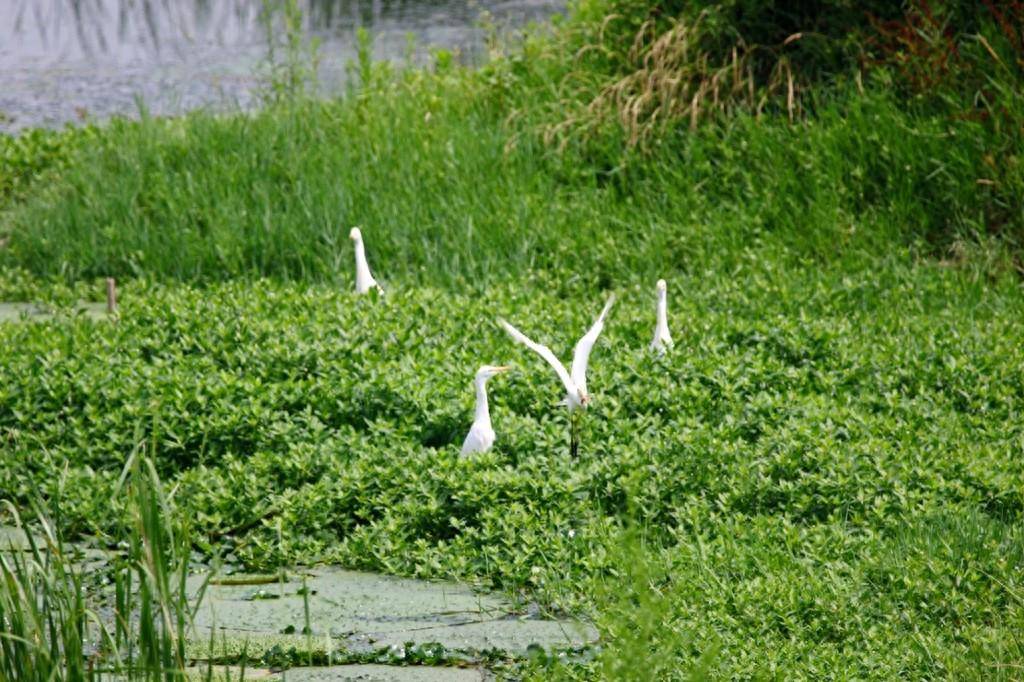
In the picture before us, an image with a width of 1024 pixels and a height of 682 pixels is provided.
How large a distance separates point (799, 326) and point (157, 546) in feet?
13.2

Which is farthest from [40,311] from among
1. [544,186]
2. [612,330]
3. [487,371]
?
[487,371]

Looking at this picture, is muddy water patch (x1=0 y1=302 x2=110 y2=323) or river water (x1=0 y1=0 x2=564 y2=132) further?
river water (x1=0 y1=0 x2=564 y2=132)

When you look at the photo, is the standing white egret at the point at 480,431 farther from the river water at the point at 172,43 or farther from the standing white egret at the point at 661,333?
the river water at the point at 172,43

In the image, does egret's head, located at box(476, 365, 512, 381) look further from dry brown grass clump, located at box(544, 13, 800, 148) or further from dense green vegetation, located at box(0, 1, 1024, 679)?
dry brown grass clump, located at box(544, 13, 800, 148)

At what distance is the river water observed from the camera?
12.6m

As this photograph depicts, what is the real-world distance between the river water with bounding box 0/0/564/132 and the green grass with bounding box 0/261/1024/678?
5.31 meters

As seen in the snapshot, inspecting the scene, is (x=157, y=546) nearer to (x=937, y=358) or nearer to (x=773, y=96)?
(x=937, y=358)

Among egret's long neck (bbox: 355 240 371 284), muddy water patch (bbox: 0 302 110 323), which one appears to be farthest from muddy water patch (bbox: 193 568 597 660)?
muddy water patch (bbox: 0 302 110 323)

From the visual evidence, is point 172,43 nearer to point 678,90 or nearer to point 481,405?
point 678,90

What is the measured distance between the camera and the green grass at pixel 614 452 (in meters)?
4.46

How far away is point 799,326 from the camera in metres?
6.60

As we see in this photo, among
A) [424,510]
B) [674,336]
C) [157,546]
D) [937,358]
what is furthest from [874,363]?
[157,546]

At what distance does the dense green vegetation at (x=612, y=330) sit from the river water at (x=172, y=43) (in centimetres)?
192

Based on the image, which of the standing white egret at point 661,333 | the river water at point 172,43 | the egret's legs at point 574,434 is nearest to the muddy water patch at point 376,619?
the egret's legs at point 574,434
